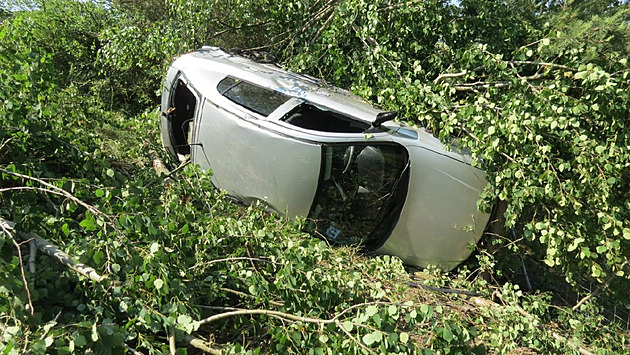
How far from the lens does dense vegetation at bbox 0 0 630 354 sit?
2.06 m

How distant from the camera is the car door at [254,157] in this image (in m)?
3.60

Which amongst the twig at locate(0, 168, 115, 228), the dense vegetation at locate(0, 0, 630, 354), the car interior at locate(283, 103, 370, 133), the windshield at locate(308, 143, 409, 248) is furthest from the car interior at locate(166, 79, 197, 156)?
the twig at locate(0, 168, 115, 228)

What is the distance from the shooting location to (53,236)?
2.45 metres

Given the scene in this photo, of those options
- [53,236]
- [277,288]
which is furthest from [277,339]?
[53,236]

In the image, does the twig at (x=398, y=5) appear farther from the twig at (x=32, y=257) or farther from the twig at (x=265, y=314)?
the twig at (x=32, y=257)

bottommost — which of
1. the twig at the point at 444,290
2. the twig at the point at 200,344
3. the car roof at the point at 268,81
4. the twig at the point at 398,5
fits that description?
the twig at the point at 444,290

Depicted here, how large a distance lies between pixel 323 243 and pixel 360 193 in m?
0.83

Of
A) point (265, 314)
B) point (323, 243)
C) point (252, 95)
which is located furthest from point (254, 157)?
point (265, 314)

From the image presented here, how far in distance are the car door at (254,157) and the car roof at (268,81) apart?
28 centimetres

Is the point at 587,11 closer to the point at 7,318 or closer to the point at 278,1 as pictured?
the point at 278,1

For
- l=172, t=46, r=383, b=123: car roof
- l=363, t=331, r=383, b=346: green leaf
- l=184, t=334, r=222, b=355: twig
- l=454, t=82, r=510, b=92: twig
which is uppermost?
l=454, t=82, r=510, b=92: twig

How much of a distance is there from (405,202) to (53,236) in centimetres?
251

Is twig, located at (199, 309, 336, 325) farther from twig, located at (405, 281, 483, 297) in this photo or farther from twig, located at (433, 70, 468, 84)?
twig, located at (433, 70, 468, 84)

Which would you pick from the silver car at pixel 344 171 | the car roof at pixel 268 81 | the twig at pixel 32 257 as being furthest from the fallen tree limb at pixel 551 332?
the twig at pixel 32 257
